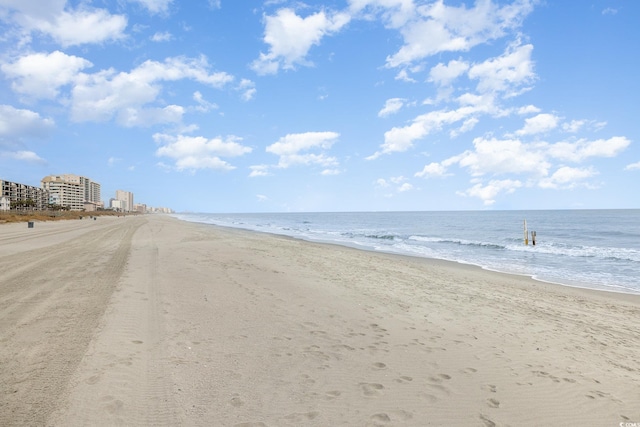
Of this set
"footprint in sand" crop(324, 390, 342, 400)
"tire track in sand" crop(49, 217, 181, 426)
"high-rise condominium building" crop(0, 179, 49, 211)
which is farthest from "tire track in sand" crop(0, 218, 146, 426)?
"high-rise condominium building" crop(0, 179, 49, 211)

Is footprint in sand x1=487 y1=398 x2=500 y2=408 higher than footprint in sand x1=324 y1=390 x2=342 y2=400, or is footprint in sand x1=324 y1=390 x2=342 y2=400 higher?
footprint in sand x1=324 y1=390 x2=342 y2=400

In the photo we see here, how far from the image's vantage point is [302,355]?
16.6ft

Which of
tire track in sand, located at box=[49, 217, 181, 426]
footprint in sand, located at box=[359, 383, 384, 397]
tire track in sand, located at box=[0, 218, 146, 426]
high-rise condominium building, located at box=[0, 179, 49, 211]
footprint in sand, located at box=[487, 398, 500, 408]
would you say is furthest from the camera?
high-rise condominium building, located at box=[0, 179, 49, 211]

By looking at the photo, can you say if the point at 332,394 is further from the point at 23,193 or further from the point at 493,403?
the point at 23,193

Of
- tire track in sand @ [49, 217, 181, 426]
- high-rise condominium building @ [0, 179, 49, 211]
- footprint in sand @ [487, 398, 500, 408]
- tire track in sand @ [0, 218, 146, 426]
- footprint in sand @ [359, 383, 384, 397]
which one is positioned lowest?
footprint in sand @ [487, 398, 500, 408]

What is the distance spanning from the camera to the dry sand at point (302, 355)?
358 centimetres

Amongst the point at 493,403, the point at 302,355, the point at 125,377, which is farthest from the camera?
the point at 302,355

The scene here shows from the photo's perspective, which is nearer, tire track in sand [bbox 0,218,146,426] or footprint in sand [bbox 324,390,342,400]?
tire track in sand [bbox 0,218,146,426]

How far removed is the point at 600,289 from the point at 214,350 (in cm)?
1414

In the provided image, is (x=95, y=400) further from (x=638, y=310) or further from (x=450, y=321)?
(x=638, y=310)

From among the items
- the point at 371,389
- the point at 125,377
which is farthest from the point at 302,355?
the point at 125,377

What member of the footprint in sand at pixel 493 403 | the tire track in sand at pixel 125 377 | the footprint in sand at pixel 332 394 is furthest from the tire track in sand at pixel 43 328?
the footprint in sand at pixel 493 403

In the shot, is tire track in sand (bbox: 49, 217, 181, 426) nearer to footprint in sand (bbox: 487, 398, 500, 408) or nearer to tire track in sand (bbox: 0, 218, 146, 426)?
tire track in sand (bbox: 0, 218, 146, 426)

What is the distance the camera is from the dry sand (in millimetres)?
3580
